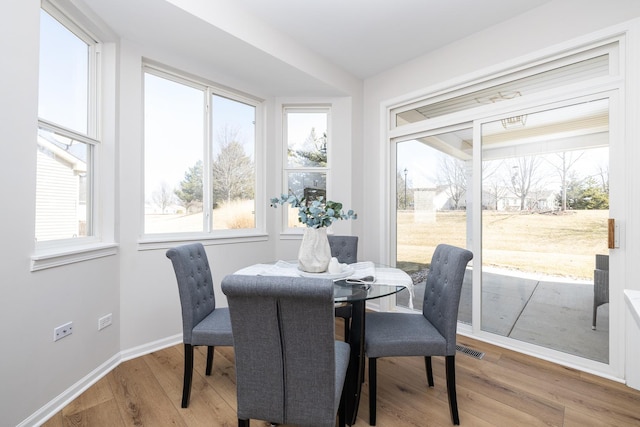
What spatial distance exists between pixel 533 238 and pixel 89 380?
3.58m

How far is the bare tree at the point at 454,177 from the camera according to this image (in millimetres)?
2918

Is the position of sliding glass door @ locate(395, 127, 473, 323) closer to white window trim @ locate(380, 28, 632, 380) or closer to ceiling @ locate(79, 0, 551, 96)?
white window trim @ locate(380, 28, 632, 380)

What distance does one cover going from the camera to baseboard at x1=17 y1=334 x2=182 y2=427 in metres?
1.63

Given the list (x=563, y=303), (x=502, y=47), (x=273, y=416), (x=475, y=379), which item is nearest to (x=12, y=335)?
(x=273, y=416)

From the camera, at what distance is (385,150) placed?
11.4ft

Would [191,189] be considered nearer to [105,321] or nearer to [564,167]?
[105,321]

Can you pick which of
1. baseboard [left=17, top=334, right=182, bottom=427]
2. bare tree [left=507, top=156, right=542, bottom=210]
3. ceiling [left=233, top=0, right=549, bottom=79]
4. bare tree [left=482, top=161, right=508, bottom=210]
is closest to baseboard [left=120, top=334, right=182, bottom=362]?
baseboard [left=17, top=334, right=182, bottom=427]

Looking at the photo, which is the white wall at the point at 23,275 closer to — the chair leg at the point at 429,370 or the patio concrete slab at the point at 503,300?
the chair leg at the point at 429,370

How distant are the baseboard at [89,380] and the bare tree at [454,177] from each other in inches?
118

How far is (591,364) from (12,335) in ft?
12.1

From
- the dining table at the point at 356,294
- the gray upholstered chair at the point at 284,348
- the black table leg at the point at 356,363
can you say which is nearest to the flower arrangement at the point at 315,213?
the dining table at the point at 356,294

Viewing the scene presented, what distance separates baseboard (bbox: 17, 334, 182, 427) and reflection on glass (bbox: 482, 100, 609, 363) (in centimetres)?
295

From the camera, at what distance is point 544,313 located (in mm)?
2439

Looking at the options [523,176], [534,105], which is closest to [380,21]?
[534,105]
